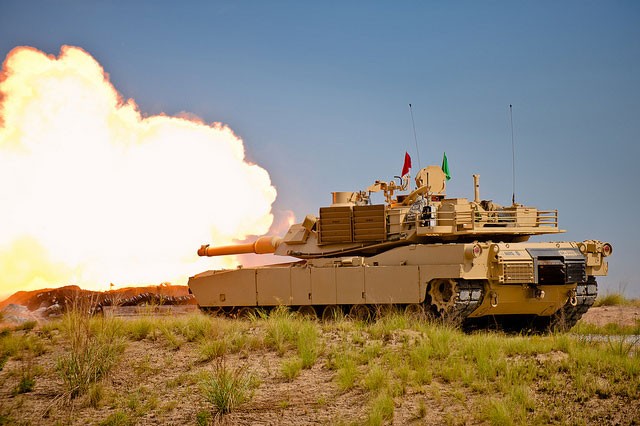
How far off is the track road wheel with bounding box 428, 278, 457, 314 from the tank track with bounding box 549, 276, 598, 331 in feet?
10.9

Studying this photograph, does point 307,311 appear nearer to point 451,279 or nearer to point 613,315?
point 451,279

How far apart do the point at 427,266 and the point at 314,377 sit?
6.28 metres

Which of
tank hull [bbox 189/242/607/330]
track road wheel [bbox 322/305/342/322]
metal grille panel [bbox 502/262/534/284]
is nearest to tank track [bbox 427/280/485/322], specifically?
tank hull [bbox 189/242/607/330]

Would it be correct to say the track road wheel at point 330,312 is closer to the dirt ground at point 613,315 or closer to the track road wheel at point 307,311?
the track road wheel at point 307,311

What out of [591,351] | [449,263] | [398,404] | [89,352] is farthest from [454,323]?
[89,352]

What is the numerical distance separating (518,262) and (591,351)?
16.9 feet

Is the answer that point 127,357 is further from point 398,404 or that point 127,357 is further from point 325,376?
point 398,404

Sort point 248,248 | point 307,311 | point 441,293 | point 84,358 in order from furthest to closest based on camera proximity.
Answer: point 248,248
point 307,311
point 441,293
point 84,358

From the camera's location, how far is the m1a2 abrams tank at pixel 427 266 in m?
18.4

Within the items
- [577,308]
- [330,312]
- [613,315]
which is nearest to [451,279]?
[330,312]

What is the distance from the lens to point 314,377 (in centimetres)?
1307

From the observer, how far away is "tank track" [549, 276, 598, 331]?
19828 millimetres

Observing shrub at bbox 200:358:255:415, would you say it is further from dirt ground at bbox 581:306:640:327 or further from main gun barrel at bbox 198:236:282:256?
dirt ground at bbox 581:306:640:327

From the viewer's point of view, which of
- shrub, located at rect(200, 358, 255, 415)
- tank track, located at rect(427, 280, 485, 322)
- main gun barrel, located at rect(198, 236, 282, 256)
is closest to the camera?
shrub, located at rect(200, 358, 255, 415)
